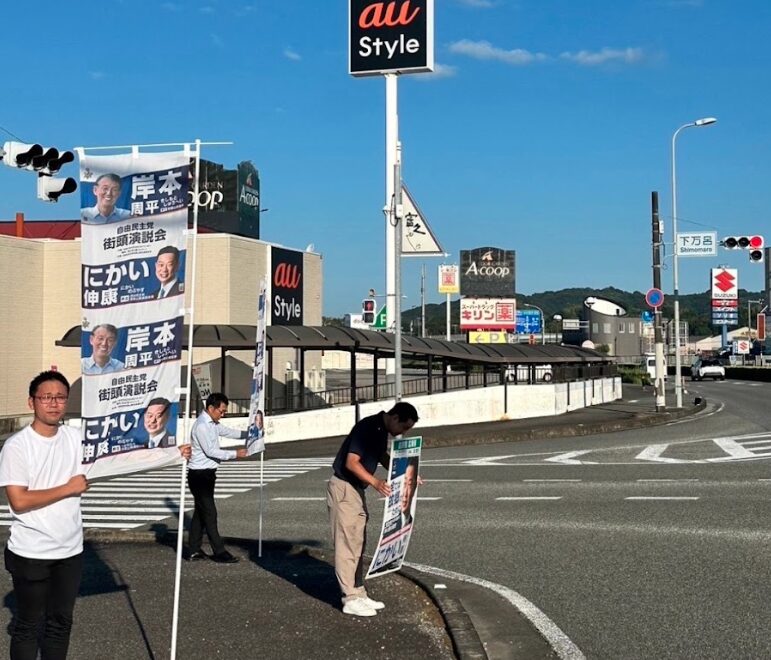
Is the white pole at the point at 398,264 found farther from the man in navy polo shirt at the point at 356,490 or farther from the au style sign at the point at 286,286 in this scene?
the man in navy polo shirt at the point at 356,490

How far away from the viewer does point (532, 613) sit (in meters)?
7.82

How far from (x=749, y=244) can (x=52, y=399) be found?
33471 millimetres

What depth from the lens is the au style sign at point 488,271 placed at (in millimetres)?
75750

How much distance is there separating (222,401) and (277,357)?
27.0m

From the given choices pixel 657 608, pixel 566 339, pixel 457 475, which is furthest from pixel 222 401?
pixel 566 339

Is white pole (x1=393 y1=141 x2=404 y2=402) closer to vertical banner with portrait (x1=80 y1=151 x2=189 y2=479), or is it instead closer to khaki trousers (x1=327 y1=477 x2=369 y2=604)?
khaki trousers (x1=327 y1=477 x2=369 y2=604)

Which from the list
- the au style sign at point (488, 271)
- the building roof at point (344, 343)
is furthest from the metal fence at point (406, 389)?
the au style sign at point (488, 271)

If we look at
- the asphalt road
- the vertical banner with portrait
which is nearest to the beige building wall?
the asphalt road

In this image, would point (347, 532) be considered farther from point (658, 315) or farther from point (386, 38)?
point (386, 38)

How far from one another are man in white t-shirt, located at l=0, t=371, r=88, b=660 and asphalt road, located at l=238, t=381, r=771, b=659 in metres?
3.55

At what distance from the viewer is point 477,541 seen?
37.6ft

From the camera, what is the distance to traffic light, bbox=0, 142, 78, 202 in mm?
16953

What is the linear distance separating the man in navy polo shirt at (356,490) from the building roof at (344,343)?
16.7 metres

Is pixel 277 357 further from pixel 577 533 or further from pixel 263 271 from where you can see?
pixel 577 533
